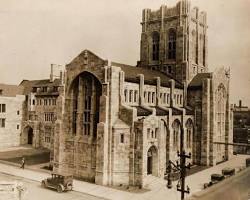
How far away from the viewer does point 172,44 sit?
46219 mm

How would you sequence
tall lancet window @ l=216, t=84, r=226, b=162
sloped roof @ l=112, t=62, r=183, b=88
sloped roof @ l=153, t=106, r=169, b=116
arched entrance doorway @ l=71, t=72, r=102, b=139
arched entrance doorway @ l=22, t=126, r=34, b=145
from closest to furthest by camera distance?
arched entrance doorway @ l=71, t=72, r=102, b=139 → sloped roof @ l=153, t=106, r=169, b=116 → sloped roof @ l=112, t=62, r=183, b=88 → tall lancet window @ l=216, t=84, r=226, b=162 → arched entrance doorway @ l=22, t=126, r=34, b=145

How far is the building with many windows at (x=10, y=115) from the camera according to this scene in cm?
5003

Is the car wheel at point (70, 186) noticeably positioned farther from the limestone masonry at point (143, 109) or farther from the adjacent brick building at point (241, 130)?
the adjacent brick building at point (241, 130)

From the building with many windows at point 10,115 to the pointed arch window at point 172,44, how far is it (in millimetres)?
25751

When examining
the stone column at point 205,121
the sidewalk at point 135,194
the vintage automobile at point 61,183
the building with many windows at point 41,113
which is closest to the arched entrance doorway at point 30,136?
the building with many windows at point 41,113

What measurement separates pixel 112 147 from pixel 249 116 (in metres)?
32.4

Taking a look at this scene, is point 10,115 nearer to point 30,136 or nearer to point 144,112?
point 30,136

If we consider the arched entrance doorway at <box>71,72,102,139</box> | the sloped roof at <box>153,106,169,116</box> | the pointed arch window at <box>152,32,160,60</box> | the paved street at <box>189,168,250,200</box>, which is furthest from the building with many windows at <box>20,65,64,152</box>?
the paved street at <box>189,168,250,200</box>

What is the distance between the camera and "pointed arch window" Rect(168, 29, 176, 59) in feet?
151

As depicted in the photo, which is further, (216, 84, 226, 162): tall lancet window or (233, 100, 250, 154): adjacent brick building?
(233, 100, 250, 154): adjacent brick building

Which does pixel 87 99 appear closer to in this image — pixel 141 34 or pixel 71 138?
pixel 71 138

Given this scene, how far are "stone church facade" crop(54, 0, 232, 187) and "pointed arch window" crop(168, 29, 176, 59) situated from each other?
5.8 inches

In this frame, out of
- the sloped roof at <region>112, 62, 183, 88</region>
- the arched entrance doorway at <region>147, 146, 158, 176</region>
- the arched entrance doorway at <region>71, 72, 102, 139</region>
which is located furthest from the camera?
the sloped roof at <region>112, 62, 183, 88</region>

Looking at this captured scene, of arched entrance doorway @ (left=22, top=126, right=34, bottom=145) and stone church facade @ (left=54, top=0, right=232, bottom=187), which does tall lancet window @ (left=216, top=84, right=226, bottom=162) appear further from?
arched entrance doorway @ (left=22, top=126, right=34, bottom=145)
